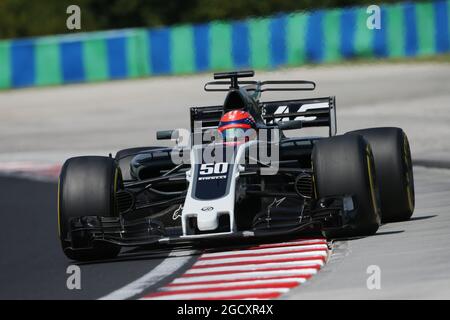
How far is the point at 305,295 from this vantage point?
26.1 ft

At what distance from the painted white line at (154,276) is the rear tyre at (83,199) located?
2.09 feet

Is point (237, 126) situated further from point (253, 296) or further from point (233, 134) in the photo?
A: point (253, 296)

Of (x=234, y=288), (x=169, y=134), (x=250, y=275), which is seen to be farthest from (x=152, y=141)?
(x=234, y=288)

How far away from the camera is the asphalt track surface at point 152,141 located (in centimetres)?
878

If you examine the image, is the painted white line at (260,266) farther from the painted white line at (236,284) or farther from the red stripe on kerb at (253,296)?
the red stripe on kerb at (253,296)

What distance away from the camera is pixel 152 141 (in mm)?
23250

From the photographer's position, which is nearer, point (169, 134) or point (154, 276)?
point (154, 276)

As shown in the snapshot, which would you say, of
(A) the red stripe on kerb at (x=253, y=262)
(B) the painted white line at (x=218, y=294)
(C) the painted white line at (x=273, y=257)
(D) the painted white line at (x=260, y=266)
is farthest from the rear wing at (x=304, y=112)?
(B) the painted white line at (x=218, y=294)

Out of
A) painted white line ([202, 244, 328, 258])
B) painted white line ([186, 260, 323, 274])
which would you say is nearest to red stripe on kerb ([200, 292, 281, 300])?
painted white line ([186, 260, 323, 274])

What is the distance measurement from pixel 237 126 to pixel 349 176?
1447 mm
